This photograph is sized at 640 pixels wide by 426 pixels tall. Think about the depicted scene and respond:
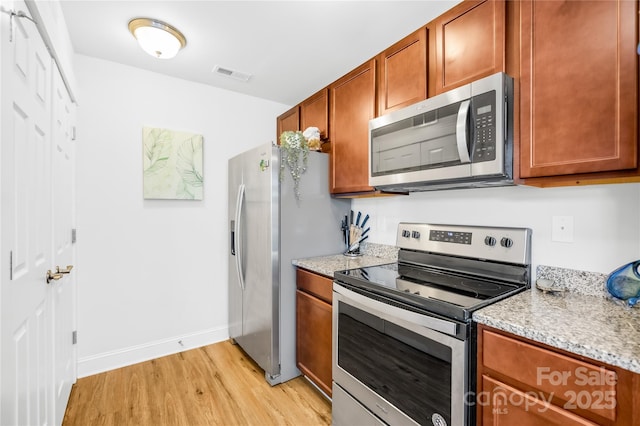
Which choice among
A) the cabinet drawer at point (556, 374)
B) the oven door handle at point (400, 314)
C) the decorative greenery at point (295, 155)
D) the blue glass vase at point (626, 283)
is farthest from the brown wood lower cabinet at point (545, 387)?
the decorative greenery at point (295, 155)

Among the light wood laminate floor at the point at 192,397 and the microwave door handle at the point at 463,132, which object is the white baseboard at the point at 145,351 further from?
the microwave door handle at the point at 463,132

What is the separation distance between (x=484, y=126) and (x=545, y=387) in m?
1.04

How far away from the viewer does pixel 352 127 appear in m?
2.28

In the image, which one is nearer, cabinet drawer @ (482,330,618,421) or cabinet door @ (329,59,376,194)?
cabinet drawer @ (482,330,618,421)

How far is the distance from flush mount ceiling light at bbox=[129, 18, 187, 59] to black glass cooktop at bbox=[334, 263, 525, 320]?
1874 millimetres

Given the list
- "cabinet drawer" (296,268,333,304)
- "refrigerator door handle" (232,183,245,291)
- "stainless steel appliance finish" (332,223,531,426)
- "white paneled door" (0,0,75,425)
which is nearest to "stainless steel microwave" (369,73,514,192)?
"stainless steel appliance finish" (332,223,531,426)

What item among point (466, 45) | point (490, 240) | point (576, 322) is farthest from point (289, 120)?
point (576, 322)

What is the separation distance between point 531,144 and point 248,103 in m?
2.63

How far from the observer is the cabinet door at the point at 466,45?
1.43m

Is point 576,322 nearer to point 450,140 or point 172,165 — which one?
point 450,140

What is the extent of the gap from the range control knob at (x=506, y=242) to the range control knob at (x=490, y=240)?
0.13ft

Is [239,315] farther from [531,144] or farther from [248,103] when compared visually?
[531,144]

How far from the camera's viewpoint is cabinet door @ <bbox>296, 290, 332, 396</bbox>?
2.01 meters

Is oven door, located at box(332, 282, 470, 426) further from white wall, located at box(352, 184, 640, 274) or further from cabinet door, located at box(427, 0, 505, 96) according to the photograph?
cabinet door, located at box(427, 0, 505, 96)
